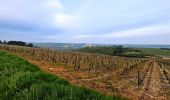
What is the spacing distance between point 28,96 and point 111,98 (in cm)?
203

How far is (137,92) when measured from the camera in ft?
65.5

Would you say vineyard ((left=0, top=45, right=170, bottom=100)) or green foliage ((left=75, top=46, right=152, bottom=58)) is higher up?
vineyard ((left=0, top=45, right=170, bottom=100))

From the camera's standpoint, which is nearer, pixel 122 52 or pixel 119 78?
pixel 119 78

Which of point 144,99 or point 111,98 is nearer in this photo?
point 111,98

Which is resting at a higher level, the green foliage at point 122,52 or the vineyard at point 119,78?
the vineyard at point 119,78

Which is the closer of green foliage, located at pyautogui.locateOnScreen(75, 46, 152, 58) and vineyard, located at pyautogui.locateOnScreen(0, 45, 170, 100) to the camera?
vineyard, located at pyautogui.locateOnScreen(0, 45, 170, 100)

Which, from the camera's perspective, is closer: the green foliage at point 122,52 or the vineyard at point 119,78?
the vineyard at point 119,78

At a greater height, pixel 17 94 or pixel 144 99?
pixel 17 94

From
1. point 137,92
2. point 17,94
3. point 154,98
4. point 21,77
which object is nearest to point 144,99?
point 154,98

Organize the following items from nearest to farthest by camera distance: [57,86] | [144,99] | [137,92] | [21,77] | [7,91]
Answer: [57,86]
[7,91]
[21,77]
[144,99]
[137,92]

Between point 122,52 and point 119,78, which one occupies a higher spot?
point 119,78

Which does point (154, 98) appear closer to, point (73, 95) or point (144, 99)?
point (144, 99)

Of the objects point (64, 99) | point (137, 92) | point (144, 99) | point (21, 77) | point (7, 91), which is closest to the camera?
point (64, 99)

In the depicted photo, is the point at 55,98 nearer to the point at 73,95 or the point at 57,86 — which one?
the point at 73,95
